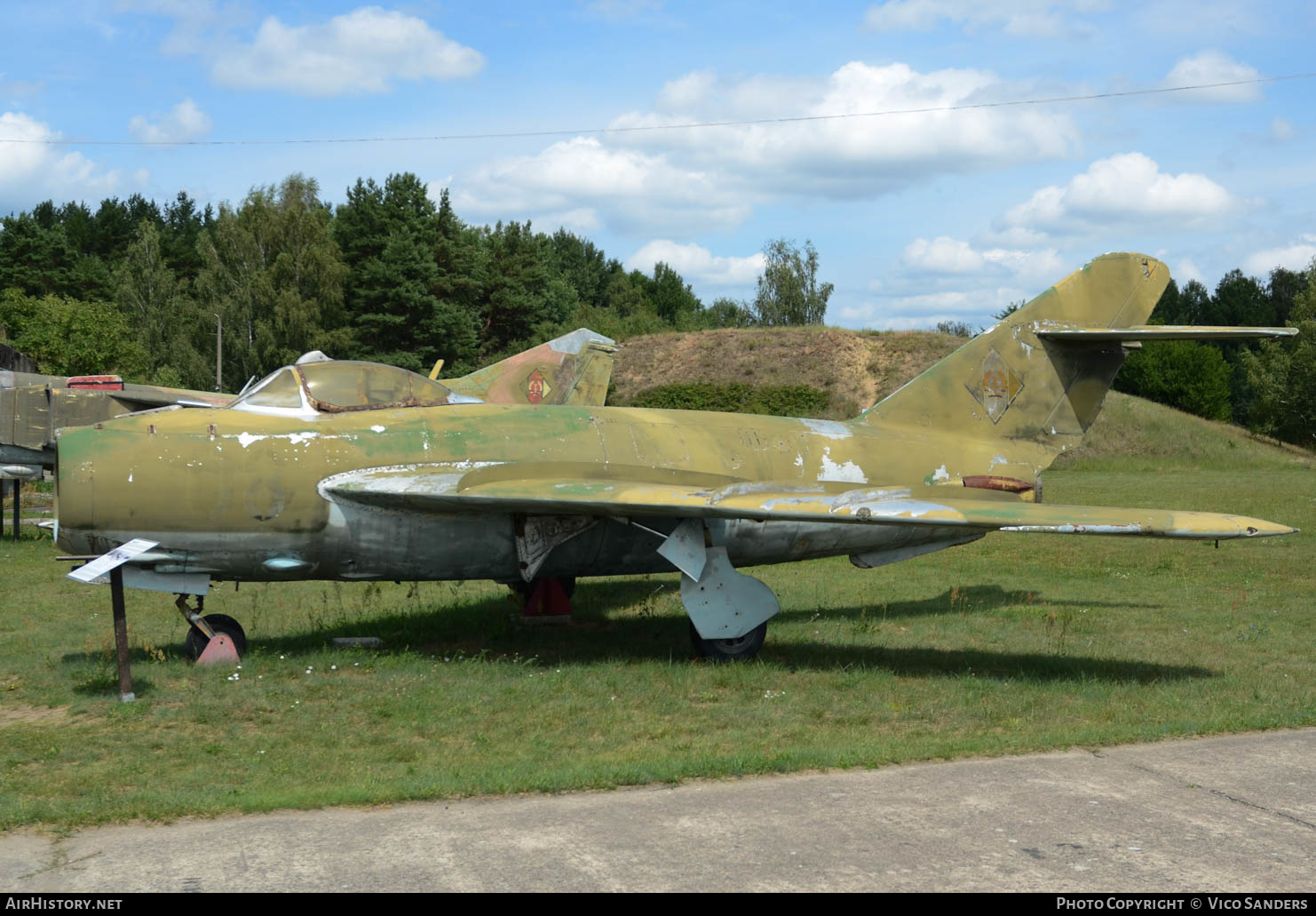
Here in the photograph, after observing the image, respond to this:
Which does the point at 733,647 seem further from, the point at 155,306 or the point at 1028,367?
the point at 155,306

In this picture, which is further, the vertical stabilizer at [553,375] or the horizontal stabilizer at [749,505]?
the vertical stabilizer at [553,375]

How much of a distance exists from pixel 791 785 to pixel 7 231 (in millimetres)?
89284

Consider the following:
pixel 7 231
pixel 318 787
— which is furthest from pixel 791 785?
pixel 7 231

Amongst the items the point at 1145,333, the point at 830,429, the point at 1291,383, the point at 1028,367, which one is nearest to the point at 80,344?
the point at 830,429

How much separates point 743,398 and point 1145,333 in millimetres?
47655

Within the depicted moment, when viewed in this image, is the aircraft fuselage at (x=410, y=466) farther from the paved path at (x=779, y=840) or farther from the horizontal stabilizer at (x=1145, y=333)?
the paved path at (x=779, y=840)

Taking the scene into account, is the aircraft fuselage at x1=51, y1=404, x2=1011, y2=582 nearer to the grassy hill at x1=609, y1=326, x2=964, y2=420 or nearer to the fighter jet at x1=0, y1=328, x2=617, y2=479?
the fighter jet at x1=0, y1=328, x2=617, y2=479

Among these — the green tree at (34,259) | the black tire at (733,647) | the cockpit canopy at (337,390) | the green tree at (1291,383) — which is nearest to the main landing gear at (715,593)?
the black tire at (733,647)

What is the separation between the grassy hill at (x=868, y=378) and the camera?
52250mm

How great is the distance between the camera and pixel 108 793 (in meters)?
6.88

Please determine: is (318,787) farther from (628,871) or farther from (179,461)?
(179,461)

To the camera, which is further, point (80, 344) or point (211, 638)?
point (80, 344)

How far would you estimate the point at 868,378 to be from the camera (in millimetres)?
61000

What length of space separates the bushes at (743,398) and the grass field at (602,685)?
138 ft
